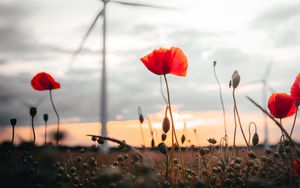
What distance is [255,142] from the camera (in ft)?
12.1

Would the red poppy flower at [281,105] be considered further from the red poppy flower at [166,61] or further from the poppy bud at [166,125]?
the poppy bud at [166,125]

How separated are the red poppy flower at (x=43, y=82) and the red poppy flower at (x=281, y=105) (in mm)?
2427

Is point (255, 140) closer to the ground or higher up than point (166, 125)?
closer to the ground

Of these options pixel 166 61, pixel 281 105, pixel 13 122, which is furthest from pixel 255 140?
pixel 13 122

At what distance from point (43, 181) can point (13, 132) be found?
1.73m

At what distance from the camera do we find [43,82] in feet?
15.8

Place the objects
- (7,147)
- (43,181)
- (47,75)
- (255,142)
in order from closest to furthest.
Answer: (43,181) < (255,142) < (7,147) < (47,75)

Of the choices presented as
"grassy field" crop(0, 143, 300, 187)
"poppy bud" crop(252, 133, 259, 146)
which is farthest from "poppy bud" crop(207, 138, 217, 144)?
"poppy bud" crop(252, 133, 259, 146)

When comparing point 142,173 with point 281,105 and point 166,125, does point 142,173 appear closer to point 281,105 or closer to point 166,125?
point 166,125

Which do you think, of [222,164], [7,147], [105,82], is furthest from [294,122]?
[105,82]

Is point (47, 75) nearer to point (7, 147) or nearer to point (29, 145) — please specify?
point (7, 147)

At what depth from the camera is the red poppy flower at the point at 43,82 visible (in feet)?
15.7

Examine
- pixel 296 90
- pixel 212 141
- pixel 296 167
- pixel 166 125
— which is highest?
pixel 296 90

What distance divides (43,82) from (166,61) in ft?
6.25
